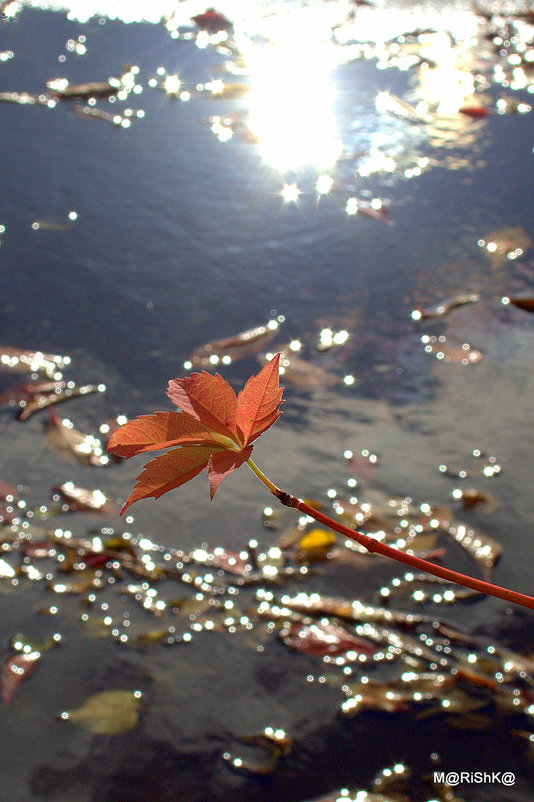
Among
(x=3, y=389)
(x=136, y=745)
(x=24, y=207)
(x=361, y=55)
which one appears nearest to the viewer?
(x=136, y=745)

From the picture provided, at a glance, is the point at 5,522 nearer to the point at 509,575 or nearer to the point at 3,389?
the point at 3,389

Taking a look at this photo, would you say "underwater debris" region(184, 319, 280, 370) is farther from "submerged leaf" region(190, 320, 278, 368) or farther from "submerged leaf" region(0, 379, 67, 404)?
"submerged leaf" region(0, 379, 67, 404)

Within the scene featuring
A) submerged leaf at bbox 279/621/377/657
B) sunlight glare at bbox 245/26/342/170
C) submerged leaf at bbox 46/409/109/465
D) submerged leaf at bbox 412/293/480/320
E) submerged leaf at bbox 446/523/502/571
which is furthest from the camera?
sunlight glare at bbox 245/26/342/170

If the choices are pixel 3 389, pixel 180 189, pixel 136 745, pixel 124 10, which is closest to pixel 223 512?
pixel 136 745

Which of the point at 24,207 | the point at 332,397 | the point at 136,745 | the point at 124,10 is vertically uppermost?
the point at 124,10

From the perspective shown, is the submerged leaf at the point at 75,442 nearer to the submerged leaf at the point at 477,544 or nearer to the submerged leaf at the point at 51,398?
the submerged leaf at the point at 51,398

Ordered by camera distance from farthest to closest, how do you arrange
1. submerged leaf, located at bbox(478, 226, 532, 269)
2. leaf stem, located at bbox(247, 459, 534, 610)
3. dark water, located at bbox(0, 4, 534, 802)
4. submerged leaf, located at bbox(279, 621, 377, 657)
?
submerged leaf, located at bbox(478, 226, 532, 269), submerged leaf, located at bbox(279, 621, 377, 657), dark water, located at bbox(0, 4, 534, 802), leaf stem, located at bbox(247, 459, 534, 610)

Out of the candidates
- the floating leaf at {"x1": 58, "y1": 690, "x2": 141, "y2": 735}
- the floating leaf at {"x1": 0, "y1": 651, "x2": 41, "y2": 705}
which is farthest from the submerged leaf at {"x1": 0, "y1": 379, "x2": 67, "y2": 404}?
the floating leaf at {"x1": 58, "y1": 690, "x2": 141, "y2": 735}
